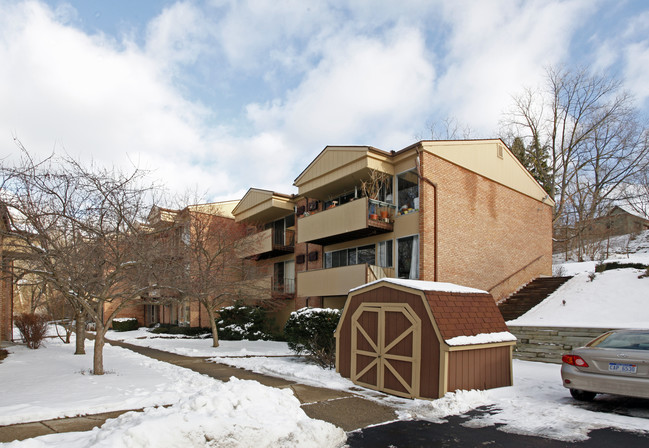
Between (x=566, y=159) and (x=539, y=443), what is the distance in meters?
32.8

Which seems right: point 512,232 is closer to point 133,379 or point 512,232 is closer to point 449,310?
point 449,310

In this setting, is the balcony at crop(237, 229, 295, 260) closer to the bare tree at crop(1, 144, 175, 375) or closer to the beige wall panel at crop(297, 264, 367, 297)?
the beige wall panel at crop(297, 264, 367, 297)

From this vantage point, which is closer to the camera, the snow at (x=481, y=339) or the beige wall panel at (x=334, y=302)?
the snow at (x=481, y=339)

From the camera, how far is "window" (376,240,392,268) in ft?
59.0

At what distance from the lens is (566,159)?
111 feet

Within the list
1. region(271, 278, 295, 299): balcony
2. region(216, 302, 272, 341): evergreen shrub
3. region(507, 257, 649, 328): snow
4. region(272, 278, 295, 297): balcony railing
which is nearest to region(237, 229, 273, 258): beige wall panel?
region(271, 278, 295, 299): balcony

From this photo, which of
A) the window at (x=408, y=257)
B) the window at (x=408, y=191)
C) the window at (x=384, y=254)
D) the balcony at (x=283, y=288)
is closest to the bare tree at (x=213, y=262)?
the balcony at (x=283, y=288)

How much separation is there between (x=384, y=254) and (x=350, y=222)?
1.90 m

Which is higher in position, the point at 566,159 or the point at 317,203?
the point at 566,159

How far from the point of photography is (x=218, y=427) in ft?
18.4

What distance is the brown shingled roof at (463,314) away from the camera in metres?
8.48

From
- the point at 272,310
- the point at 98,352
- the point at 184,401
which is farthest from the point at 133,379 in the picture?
the point at 272,310

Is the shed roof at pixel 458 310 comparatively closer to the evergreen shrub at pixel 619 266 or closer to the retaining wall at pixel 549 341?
the retaining wall at pixel 549 341

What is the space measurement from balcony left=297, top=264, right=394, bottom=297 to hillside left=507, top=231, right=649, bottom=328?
488 centimetres
